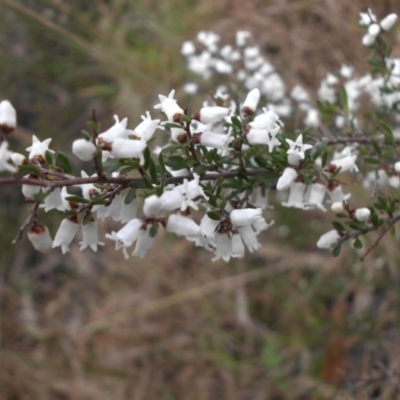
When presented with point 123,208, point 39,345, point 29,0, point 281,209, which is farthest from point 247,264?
point 123,208

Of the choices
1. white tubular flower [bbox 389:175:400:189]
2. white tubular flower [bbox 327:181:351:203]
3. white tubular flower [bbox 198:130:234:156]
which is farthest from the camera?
white tubular flower [bbox 389:175:400:189]

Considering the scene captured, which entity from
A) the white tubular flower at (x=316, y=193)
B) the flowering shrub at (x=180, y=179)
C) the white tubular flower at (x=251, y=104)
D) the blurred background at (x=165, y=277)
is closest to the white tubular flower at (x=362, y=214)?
the flowering shrub at (x=180, y=179)

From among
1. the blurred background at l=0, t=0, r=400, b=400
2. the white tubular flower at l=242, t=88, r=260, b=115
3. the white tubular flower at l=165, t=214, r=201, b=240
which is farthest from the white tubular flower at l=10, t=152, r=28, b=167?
the blurred background at l=0, t=0, r=400, b=400

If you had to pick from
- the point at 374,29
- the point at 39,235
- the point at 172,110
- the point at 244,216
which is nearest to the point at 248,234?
the point at 244,216

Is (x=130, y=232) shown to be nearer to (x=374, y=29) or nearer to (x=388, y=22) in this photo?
(x=374, y=29)

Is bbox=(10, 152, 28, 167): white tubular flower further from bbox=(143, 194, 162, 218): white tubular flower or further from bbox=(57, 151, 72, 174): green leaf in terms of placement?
bbox=(143, 194, 162, 218): white tubular flower

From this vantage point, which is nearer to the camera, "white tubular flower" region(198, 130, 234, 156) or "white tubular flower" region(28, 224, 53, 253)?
"white tubular flower" region(28, 224, 53, 253)

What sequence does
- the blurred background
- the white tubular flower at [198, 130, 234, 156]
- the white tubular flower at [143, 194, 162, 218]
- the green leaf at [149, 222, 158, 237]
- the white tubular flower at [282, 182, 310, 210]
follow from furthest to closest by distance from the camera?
the blurred background < the white tubular flower at [282, 182, 310, 210] < the white tubular flower at [198, 130, 234, 156] < the green leaf at [149, 222, 158, 237] < the white tubular flower at [143, 194, 162, 218]

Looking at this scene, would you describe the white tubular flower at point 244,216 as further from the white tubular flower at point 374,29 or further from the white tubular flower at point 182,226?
the white tubular flower at point 374,29
